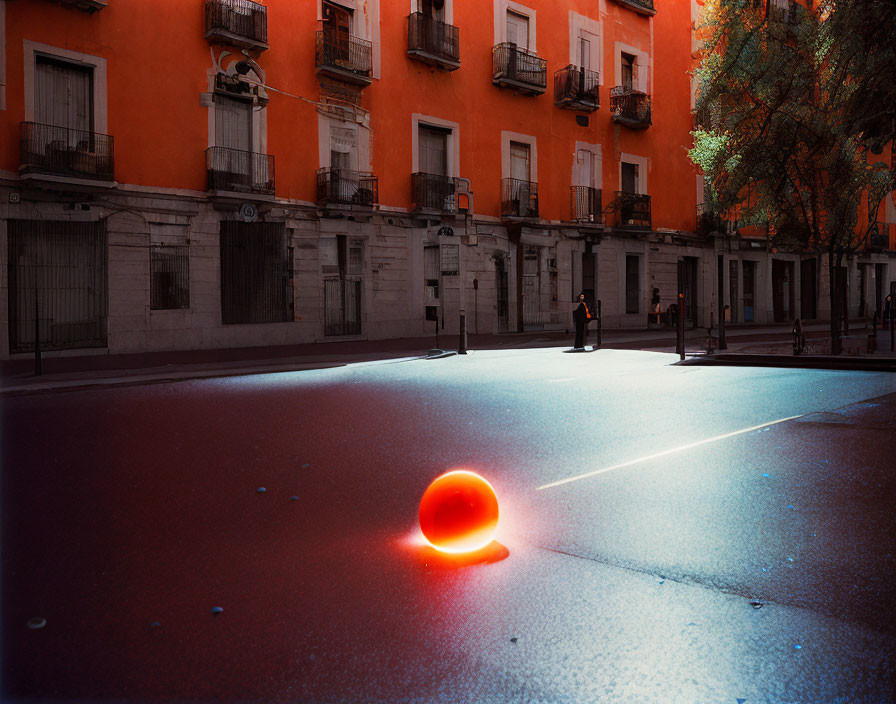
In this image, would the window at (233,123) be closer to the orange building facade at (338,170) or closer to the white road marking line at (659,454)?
the orange building facade at (338,170)

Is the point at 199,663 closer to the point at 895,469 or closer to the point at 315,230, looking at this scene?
the point at 895,469

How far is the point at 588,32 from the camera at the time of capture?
30.8 metres

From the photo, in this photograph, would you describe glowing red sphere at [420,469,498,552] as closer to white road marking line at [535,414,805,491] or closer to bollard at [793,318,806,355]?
white road marking line at [535,414,805,491]

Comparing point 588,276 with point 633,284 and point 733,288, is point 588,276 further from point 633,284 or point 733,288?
point 733,288

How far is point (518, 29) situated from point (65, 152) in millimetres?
17705

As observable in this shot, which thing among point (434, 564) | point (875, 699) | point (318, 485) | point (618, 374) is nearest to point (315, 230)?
point (618, 374)

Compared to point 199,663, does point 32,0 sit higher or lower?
higher

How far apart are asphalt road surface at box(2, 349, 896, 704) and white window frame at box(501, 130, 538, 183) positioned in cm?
2198

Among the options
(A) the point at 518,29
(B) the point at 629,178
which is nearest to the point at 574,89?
(A) the point at 518,29

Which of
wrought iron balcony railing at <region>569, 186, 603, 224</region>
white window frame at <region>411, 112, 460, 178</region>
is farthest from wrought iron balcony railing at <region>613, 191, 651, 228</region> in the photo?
white window frame at <region>411, 112, 460, 178</region>

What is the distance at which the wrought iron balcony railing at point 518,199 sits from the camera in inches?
1110

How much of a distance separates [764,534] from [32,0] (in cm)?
2029

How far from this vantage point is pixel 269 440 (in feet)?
23.3

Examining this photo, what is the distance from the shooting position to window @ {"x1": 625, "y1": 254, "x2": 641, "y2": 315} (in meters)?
33.1
